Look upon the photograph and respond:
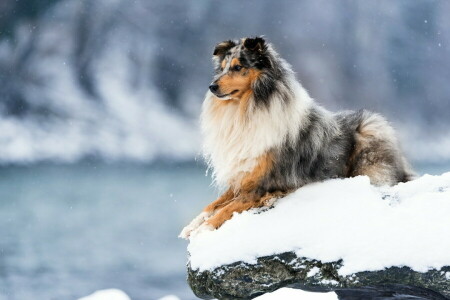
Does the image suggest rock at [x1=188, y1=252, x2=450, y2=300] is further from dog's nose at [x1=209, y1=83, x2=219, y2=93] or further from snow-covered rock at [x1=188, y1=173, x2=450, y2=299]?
dog's nose at [x1=209, y1=83, x2=219, y2=93]

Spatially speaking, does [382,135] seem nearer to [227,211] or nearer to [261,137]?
[261,137]

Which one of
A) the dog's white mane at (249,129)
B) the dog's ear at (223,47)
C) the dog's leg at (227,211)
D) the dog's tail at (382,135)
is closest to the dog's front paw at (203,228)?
the dog's leg at (227,211)

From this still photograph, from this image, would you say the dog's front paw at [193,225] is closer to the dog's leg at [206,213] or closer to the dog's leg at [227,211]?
the dog's leg at [206,213]

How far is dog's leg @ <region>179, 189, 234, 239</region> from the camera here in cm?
731

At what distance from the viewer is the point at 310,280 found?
607cm

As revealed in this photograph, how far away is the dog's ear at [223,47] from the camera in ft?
24.5

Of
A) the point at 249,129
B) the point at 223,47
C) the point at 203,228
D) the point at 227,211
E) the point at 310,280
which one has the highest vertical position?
the point at 223,47

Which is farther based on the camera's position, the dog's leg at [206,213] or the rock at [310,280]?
the dog's leg at [206,213]

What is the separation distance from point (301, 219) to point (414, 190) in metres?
1.42

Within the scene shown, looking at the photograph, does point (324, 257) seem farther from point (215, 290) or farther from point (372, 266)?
point (215, 290)

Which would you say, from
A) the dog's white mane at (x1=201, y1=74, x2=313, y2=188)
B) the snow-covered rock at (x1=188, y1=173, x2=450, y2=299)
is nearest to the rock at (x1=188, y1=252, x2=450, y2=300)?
the snow-covered rock at (x1=188, y1=173, x2=450, y2=299)

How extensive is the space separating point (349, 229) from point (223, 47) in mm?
2796

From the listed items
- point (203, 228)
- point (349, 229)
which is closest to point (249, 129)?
Answer: point (203, 228)

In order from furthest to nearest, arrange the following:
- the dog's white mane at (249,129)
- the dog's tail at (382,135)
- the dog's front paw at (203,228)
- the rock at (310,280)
Answer: the dog's tail at (382,135)
the dog's white mane at (249,129)
the dog's front paw at (203,228)
the rock at (310,280)
